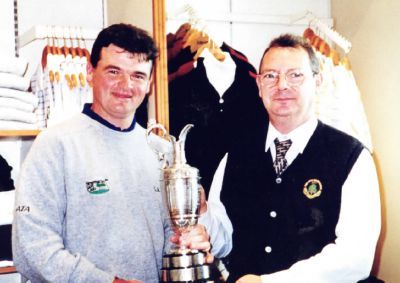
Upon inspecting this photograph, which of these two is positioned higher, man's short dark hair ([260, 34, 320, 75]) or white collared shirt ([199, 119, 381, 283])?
man's short dark hair ([260, 34, 320, 75])

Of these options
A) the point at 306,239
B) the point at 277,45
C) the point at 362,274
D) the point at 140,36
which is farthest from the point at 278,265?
the point at 140,36

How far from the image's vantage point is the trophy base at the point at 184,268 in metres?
1.81

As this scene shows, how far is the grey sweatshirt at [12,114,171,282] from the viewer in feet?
5.78

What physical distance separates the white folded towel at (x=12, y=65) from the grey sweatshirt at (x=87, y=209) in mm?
572

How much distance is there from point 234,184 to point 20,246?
33.4 inches

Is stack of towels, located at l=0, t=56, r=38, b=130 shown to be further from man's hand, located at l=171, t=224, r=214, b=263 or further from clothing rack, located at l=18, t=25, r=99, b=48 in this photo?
man's hand, located at l=171, t=224, r=214, b=263

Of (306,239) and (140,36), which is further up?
(140,36)

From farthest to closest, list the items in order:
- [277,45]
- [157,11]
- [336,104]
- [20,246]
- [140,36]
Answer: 1. [336,104]
2. [157,11]
3. [277,45]
4. [140,36]
5. [20,246]

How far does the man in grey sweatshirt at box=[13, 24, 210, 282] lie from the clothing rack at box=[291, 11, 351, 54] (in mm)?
1179

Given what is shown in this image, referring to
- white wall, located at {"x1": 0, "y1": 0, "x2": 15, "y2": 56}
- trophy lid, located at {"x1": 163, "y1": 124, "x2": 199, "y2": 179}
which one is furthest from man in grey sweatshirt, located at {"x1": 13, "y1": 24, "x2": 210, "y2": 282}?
white wall, located at {"x1": 0, "y1": 0, "x2": 15, "y2": 56}

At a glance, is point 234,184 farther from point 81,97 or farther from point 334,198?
point 81,97

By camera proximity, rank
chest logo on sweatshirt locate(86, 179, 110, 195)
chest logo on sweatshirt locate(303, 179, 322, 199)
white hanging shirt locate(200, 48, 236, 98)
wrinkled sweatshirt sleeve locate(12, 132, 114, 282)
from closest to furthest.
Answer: wrinkled sweatshirt sleeve locate(12, 132, 114, 282) < chest logo on sweatshirt locate(86, 179, 110, 195) < chest logo on sweatshirt locate(303, 179, 322, 199) < white hanging shirt locate(200, 48, 236, 98)

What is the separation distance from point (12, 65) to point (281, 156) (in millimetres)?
1142

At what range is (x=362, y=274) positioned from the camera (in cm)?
201
